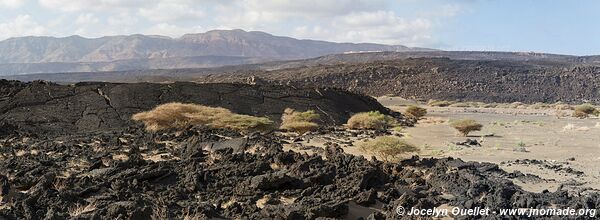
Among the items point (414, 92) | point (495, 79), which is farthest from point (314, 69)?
point (495, 79)

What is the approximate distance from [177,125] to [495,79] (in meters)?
79.8

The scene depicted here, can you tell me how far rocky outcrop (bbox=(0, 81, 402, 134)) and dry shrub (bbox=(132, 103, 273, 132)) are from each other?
290cm

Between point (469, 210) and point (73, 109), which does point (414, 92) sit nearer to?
point (73, 109)

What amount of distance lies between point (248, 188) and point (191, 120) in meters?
13.2

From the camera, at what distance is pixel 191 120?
2278 cm

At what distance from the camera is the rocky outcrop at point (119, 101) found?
24.8m

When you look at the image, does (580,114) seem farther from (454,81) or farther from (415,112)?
(454,81)

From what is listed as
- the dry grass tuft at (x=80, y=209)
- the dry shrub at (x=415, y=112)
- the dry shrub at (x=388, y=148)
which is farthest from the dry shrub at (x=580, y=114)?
the dry grass tuft at (x=80, y=209)

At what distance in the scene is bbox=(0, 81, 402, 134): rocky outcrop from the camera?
81.4 ft

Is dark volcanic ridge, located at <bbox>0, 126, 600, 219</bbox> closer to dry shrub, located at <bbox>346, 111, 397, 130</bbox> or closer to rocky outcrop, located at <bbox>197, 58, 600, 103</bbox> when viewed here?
dry shrub, located at <bbox>346, 111, 397, 130</bbox>

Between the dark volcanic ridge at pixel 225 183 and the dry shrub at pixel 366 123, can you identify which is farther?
the dry shrub at pixel 366 123

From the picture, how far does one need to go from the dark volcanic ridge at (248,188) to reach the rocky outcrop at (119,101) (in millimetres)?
10784

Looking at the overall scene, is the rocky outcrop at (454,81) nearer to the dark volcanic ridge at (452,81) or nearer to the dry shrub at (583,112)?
the dark volcanic ridge at (452,81)

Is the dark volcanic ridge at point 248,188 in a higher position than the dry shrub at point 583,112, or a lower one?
higher
